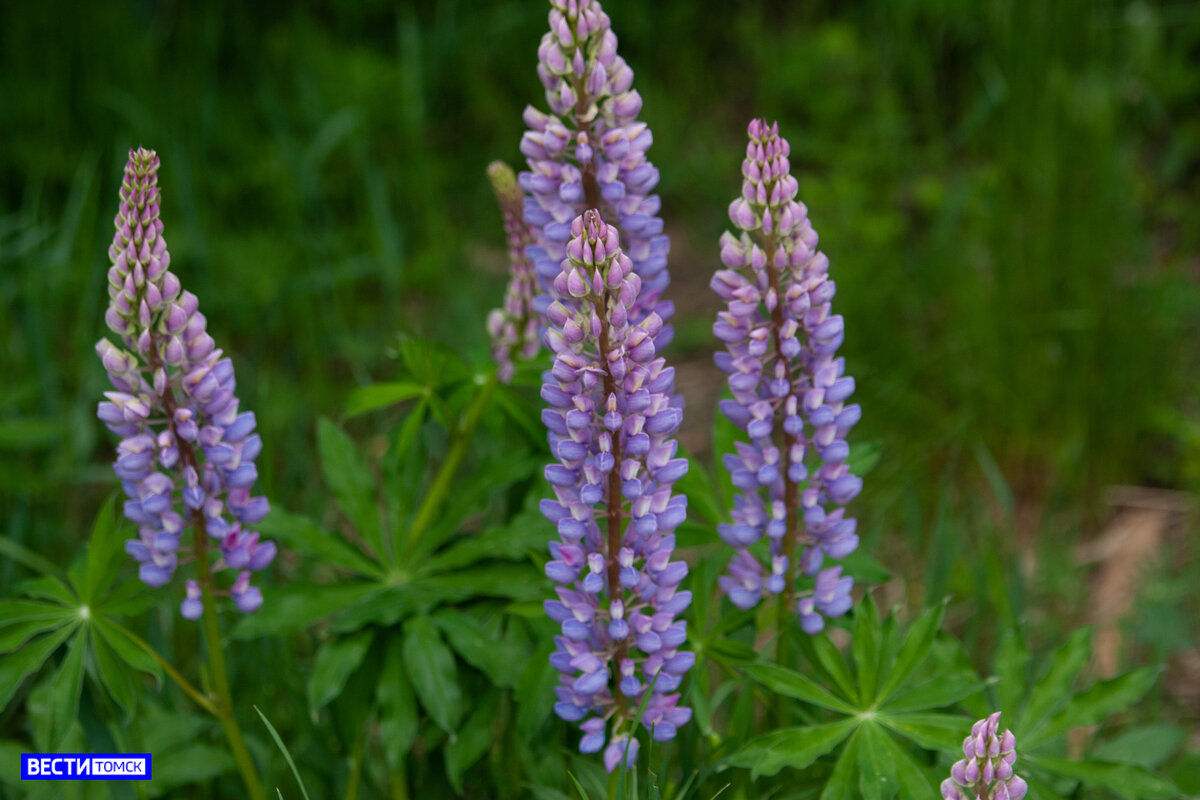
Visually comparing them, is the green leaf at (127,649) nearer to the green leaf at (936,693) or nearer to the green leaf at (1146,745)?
the green leaf at (936,693)

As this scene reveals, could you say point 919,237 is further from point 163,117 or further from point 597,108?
point 597,108

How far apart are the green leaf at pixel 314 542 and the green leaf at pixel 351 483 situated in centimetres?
4

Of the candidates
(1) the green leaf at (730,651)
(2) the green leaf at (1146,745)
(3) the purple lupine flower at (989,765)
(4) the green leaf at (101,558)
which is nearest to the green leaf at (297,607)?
(4) the green leaf at (101,558)

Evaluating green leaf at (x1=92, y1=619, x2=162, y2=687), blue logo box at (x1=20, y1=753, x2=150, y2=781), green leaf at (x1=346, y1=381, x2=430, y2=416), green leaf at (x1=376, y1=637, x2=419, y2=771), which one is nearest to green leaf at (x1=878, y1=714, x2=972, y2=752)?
green leaf at (x1=376, y1=637, x2=419, y2=771)

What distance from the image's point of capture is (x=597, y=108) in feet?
5.87

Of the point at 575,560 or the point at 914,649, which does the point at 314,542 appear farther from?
the point at 914,649

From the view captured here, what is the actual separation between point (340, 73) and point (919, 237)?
2595mm

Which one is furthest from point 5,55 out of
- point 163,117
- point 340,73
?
point 340,73

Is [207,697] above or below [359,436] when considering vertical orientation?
below

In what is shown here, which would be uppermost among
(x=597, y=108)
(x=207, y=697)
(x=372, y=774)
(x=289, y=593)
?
(x=597, y=108)

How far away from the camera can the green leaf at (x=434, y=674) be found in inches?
75.5

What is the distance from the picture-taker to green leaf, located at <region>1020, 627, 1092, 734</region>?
6.51ft

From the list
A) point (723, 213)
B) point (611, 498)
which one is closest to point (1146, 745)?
point (611, 498)

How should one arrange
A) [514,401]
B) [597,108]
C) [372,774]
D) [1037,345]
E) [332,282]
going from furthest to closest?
1. [332,282]
2. [1037,345]
3. [372,774]
4. [514,401]
5. [597,108]
